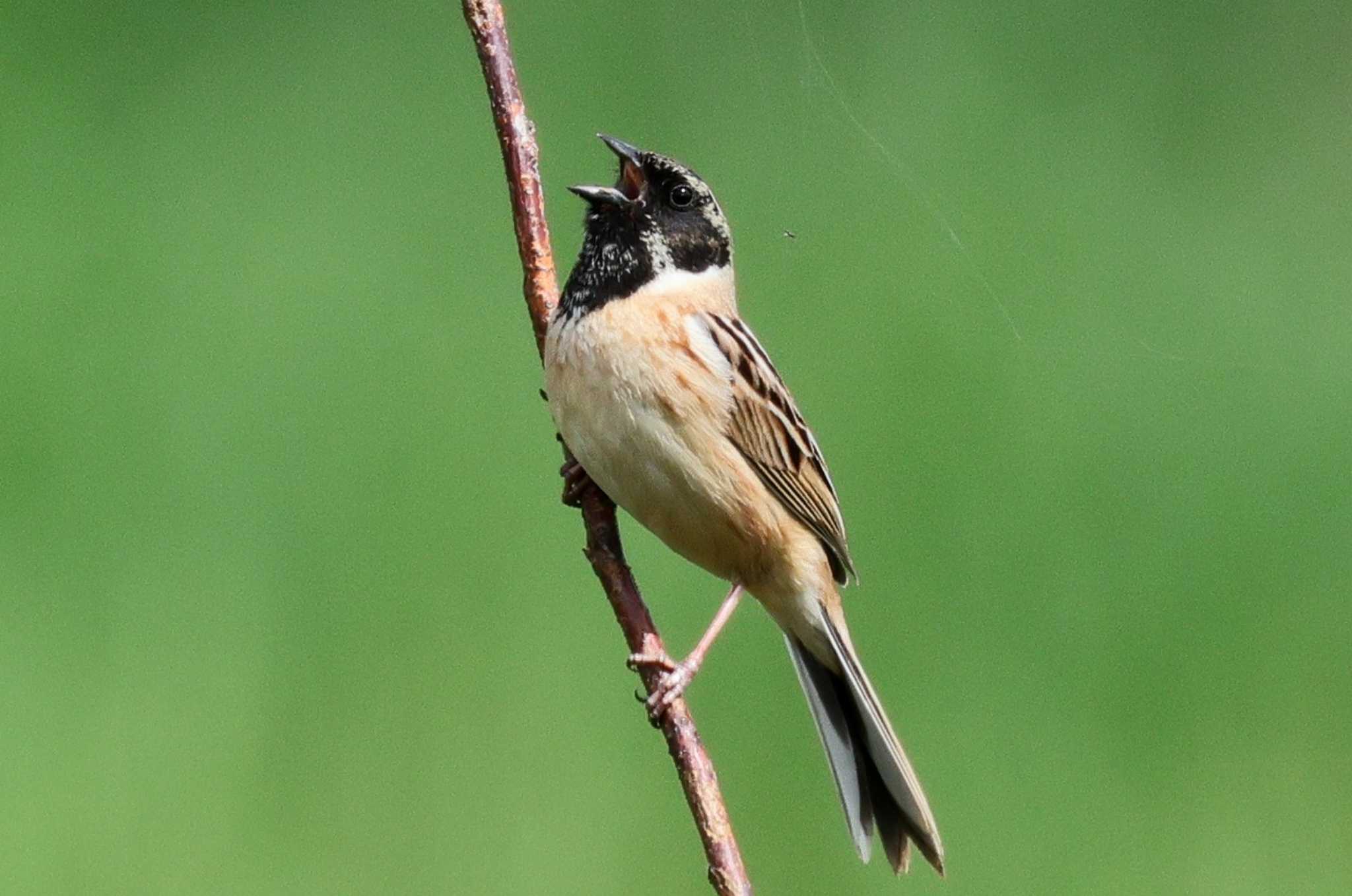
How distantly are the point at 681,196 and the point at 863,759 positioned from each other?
82 centimetres

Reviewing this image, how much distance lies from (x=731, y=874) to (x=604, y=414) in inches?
33.2

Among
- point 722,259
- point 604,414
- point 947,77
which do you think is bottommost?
point 604,414

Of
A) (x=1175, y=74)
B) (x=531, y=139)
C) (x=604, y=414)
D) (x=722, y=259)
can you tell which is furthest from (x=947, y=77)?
(x=531, y=139)

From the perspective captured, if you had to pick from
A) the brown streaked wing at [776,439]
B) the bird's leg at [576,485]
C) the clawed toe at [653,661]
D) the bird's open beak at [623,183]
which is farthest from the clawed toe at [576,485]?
the clawed toe at [653,661]

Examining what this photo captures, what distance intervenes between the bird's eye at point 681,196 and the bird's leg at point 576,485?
0.37m

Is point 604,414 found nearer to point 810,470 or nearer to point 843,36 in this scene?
point 810,470

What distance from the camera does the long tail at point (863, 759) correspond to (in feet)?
8.08

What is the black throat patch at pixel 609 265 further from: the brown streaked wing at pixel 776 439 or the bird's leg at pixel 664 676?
the bird's leg at pixel 664 676

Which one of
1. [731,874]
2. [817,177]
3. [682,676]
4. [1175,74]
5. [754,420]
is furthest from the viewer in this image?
[1175,74]

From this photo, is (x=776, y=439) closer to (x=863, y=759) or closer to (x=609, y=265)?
(x=609, y=265)

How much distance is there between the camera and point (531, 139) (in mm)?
2059

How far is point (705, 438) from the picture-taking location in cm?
250

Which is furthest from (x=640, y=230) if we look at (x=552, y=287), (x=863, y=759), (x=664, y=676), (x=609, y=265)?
(x=863, y=759)

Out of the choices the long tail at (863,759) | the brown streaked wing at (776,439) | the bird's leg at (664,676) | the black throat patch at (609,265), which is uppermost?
the black throat patch at (609,265)
